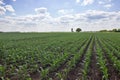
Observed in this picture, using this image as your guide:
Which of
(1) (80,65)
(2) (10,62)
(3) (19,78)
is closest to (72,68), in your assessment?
(1) (80,65)

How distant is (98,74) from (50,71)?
2.44 meters

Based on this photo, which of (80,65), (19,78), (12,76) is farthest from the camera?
(80,65)

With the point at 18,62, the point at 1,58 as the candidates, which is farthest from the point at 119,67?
the point at 1,58

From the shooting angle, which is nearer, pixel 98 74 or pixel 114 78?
pixel 114 78

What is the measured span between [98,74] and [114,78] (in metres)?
0.85

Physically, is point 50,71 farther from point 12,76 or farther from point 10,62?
point 10,62

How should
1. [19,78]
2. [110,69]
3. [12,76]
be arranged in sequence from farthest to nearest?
[110,69] < [12,76] < [19,78]

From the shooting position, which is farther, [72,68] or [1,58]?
[1,58]

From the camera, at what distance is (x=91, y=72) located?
28.5 feet

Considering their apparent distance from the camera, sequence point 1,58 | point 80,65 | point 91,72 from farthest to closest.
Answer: point 1,58
point 80,65
point 91,72

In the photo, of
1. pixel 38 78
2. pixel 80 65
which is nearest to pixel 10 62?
pixel 38 78

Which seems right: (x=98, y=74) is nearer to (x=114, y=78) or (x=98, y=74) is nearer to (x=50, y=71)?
(x=114, y=78)

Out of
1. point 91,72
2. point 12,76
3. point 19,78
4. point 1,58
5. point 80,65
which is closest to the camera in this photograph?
point 19,78

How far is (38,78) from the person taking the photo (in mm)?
7766
